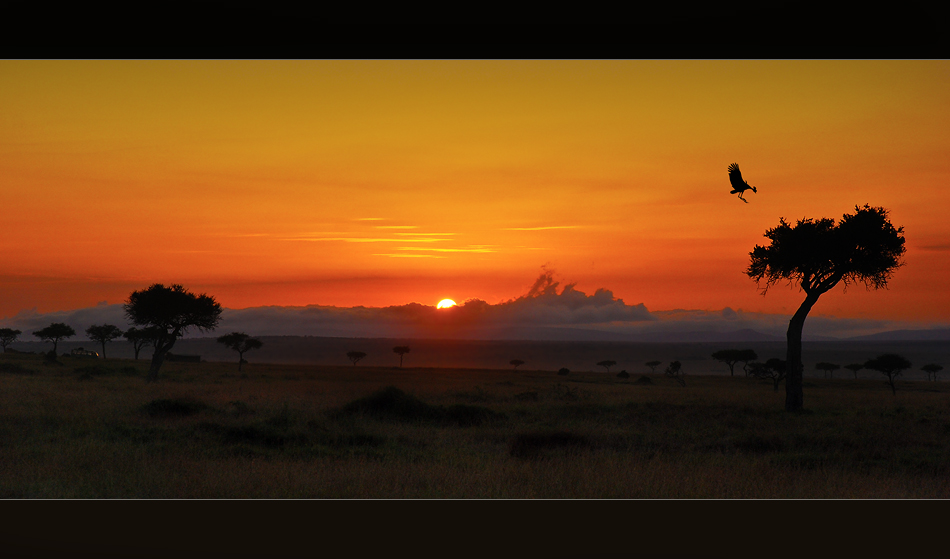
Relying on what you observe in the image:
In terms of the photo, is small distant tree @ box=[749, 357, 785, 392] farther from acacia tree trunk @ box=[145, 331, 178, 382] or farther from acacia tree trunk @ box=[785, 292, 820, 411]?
acacia tree trunk @ box=[145, 331, 178, 382]

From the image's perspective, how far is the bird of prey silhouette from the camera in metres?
8.20

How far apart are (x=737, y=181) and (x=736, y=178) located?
0.21 ft

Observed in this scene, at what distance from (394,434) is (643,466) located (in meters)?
6.22

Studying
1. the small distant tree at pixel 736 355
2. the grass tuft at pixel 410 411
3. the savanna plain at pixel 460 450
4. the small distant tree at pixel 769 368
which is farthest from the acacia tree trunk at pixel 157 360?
the small distant tree at pixel 736 355

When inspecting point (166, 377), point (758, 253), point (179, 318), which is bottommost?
point (166, 377)

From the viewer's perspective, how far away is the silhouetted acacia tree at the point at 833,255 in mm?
20719

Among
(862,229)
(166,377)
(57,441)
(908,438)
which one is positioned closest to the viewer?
(57,441)

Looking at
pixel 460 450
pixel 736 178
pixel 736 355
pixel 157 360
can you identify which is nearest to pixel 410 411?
pixel 460 450

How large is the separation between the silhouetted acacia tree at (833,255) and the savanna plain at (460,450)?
2393mm

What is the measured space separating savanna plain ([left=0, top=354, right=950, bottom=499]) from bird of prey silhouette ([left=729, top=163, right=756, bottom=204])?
12.8 feet
